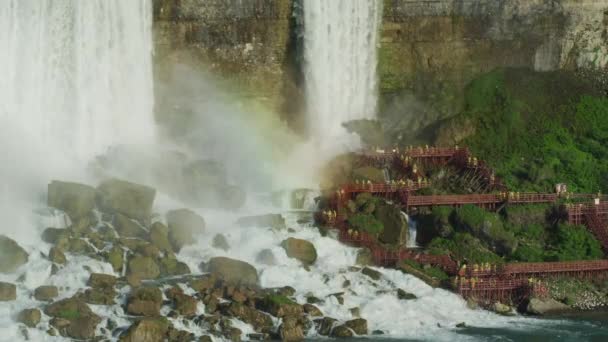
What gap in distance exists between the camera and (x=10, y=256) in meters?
61.8

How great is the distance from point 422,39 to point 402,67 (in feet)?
6.77

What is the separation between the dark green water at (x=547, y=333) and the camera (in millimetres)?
59341

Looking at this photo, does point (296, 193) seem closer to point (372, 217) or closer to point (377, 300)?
point (372, 217)

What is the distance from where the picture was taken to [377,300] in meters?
63.1

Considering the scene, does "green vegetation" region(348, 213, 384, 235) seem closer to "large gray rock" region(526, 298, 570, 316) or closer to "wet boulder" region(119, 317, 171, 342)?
"large gray rock" region(526, 298, 570, 316)

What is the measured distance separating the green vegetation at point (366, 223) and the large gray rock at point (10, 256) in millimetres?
17255

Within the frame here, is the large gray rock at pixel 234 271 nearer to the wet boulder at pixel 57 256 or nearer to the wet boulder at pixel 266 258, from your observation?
the wet boulder at pixel 266 258

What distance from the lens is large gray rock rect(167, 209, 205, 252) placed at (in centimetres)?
6662

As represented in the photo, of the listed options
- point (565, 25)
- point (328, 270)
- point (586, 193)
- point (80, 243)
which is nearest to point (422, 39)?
point (565, 25)

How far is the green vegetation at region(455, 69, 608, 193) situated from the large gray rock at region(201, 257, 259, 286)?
18020mm

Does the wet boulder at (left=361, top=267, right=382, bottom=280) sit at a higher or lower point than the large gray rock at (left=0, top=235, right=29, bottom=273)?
lower

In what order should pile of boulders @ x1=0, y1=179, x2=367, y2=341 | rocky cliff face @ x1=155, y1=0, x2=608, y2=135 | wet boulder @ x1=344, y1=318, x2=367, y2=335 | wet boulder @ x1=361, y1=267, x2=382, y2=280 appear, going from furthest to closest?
rocky cliff face @ x1=155, y1=0, x2=608, y2=135 → wet boulder @ x1=361, y1=267, x2=382, y2=280 → wet boulder @ x1=344, y1=318, x2=367, y2=335 → pile of boulders @ x1=0, y1=179, x2=367, y2=341

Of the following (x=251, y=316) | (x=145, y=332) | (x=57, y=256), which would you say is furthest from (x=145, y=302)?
(x=57, y=256)

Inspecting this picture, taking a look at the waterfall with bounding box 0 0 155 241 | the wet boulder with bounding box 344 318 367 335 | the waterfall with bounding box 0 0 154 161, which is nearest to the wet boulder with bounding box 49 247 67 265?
the waterfall with bounding box 0 0 155 241
